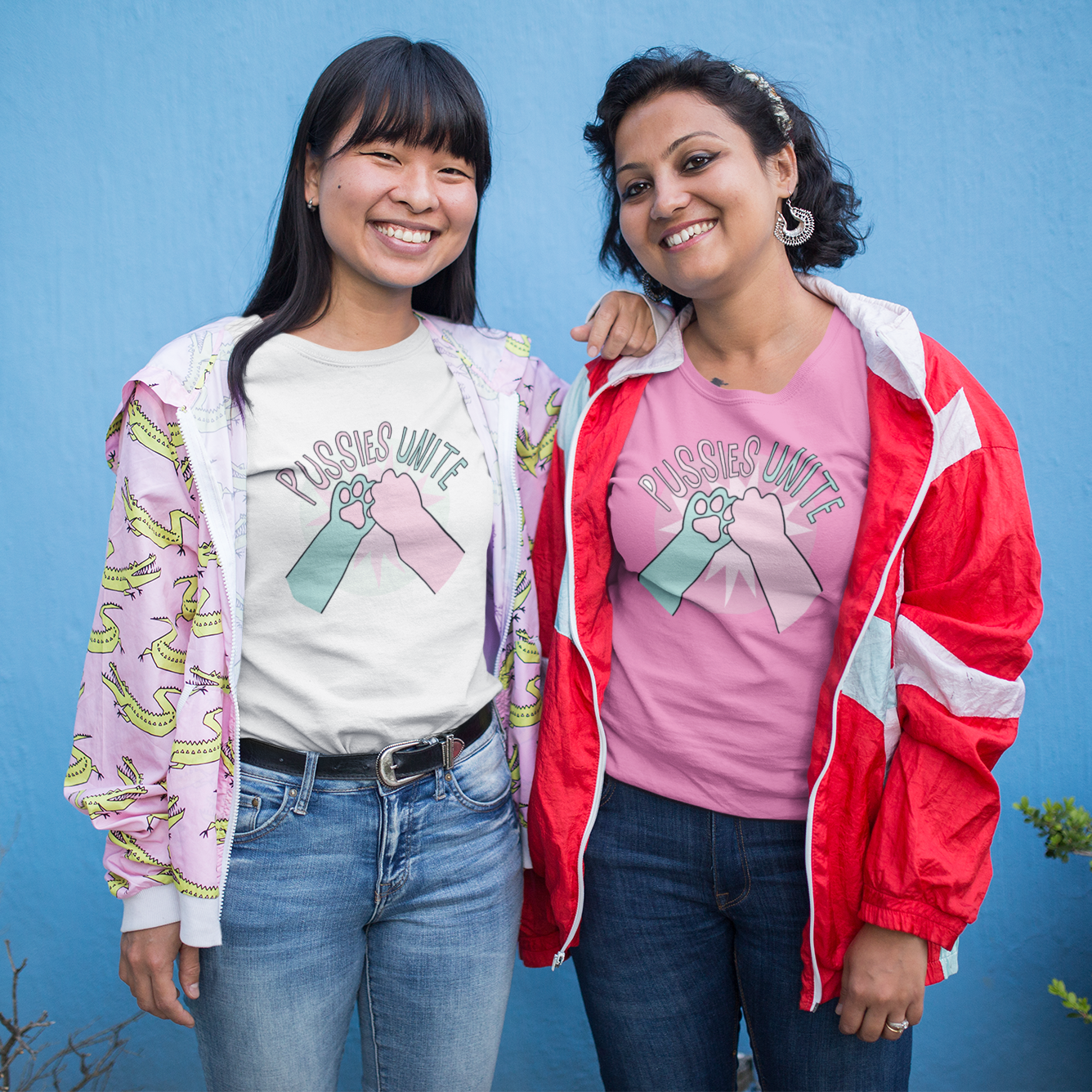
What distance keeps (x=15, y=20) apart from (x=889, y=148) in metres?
1.89

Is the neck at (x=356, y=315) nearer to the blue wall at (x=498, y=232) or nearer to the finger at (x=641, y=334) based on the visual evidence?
the finger at (x=641, y=334)

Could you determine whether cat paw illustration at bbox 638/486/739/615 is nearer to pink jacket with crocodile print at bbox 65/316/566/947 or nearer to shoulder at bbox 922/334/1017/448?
shoulder at bbox 922/334/1017/448

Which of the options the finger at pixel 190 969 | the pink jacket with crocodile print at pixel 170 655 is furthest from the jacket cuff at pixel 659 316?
the finger at pixel 190 969

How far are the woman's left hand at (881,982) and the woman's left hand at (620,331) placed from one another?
3.05 ft

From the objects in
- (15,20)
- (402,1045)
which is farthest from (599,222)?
(402,1045)

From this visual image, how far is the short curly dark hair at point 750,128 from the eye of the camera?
1312 mm

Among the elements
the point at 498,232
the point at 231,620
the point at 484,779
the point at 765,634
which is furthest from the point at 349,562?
Result: the point at 498,232

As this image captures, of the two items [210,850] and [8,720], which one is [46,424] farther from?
[210,850]

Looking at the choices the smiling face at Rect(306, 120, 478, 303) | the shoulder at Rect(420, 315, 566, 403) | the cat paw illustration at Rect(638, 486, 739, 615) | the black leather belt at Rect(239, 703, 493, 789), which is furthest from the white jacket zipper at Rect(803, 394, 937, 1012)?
the smiling face at Rect(306, 120, 478, 303)

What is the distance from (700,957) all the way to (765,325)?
972 mm

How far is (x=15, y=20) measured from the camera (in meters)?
1.81

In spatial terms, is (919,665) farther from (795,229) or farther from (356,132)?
(356,132)

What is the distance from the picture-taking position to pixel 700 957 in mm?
1315

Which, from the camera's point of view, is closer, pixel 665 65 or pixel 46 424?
pixel 665 65
